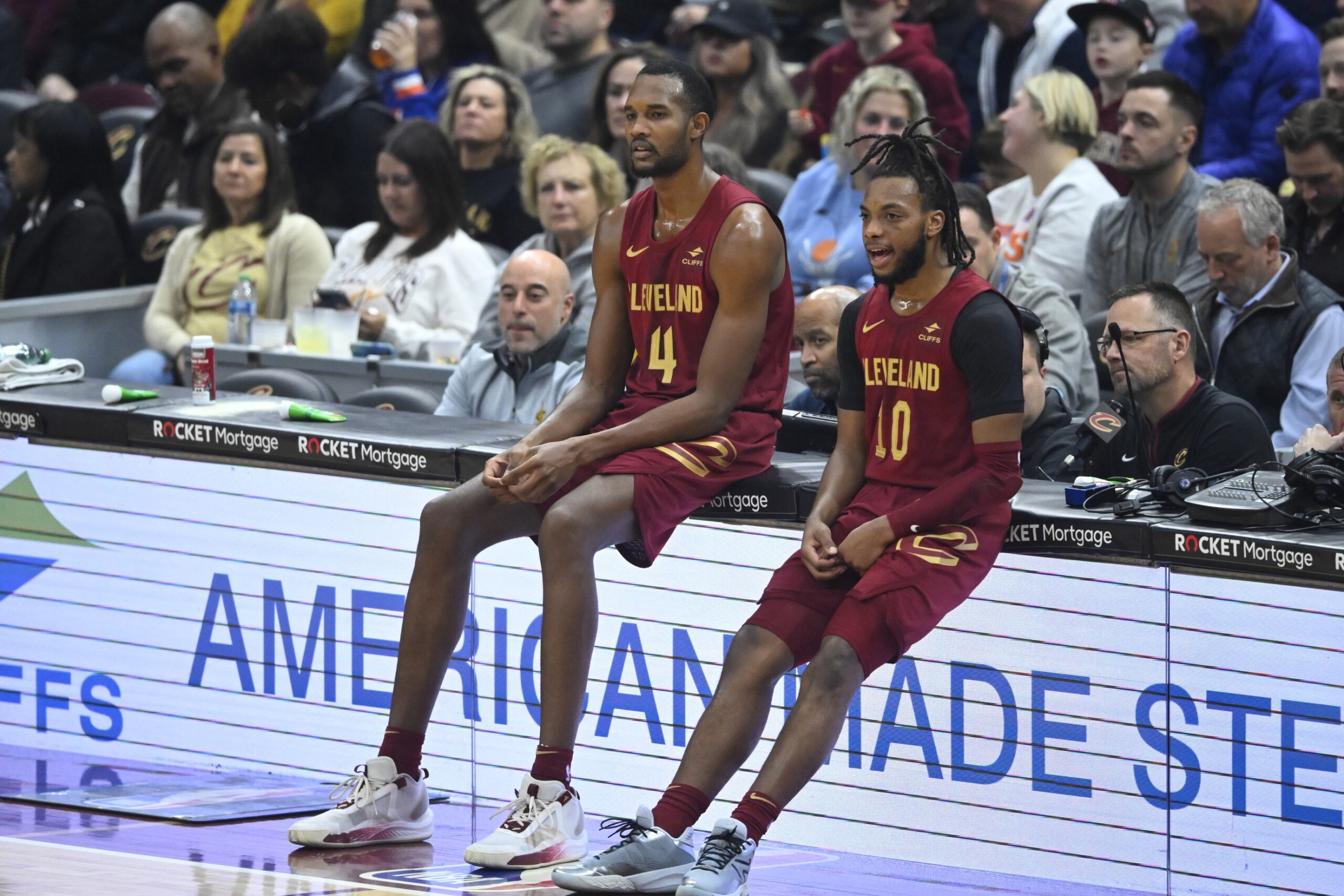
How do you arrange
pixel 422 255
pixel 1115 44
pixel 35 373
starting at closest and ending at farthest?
1. pixel 35 373
2. pixel 422 255
3. pixel 1115 44

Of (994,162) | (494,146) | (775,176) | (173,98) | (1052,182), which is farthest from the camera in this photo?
(173,98)

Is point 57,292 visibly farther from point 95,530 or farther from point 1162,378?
point 1162,378

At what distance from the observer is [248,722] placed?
4.96m

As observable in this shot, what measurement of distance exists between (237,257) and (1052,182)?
11.1ft

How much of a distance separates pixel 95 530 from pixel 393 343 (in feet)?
7.08

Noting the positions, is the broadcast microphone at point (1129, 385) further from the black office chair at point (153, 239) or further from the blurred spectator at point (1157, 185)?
the black office chair at point (153, 239)

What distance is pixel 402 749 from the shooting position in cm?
420

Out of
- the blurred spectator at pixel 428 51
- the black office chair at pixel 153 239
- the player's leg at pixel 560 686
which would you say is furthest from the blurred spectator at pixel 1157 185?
the black office chair at pixel 153 239

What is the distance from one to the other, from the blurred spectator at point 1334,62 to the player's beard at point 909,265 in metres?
3.20

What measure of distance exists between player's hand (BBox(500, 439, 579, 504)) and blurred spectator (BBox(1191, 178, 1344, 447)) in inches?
90.3

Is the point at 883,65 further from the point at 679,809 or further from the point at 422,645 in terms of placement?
the point at 679,809

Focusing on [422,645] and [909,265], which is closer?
[909,265]

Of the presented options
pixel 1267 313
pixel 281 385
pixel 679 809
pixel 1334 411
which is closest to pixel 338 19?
pixel 281 385

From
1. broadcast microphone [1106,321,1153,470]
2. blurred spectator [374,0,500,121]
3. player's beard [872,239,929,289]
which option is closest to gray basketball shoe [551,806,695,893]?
player's beard [872,239,929,289]
